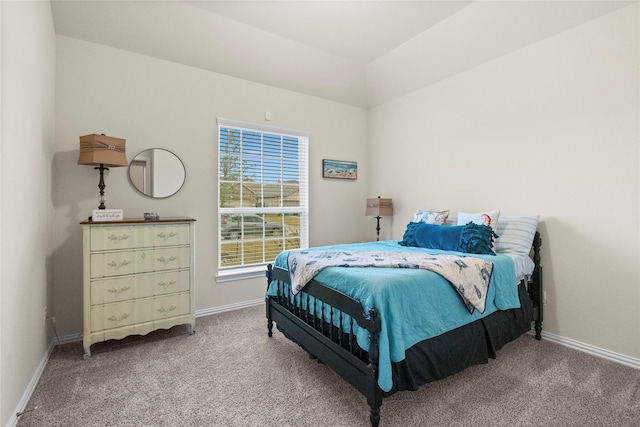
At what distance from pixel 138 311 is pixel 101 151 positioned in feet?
4.47

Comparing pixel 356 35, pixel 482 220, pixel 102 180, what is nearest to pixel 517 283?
pixel 482 220

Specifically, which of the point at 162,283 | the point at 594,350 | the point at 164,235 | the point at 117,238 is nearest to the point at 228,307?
the point at 162,283

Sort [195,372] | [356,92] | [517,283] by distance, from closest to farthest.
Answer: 1. [195,372]
2. [517,283]
3. [356,92]

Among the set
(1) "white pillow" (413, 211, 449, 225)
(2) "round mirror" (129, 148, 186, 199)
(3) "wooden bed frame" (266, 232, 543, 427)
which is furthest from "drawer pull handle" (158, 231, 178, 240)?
(1) "white pillow" (413, 211, 449, 225)

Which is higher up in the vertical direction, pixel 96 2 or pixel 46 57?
pixel 96 2

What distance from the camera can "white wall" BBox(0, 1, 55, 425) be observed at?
153cm

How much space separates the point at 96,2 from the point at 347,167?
3144mm

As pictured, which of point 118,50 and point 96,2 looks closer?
point 96,2

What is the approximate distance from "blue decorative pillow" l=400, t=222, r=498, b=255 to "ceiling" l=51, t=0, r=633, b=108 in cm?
179

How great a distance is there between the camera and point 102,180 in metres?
2.67

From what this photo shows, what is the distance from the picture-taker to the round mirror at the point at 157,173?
299 centimetres

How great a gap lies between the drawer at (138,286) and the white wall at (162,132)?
20.7 inches

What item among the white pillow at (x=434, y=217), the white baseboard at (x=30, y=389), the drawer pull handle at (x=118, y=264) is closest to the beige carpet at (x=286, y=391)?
the white baseboard at (x=30, y=389)

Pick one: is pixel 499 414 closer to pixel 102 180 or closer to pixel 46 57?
pixel 102 180
